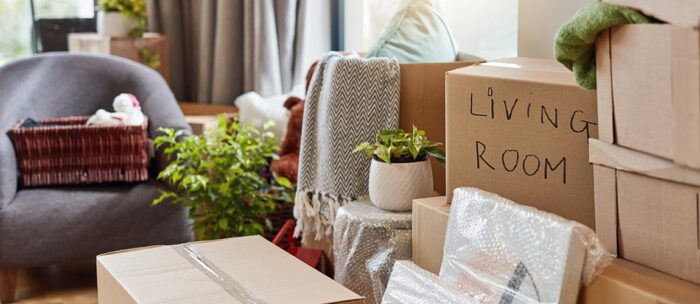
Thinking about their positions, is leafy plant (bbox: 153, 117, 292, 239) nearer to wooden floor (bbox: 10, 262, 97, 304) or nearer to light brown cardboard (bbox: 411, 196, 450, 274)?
wooden floor (bbox: 10, 262, 97, 304)

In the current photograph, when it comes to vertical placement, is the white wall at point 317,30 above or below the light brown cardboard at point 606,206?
above

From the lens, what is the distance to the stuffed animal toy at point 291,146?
293 cm

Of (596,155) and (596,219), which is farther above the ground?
(596,155)

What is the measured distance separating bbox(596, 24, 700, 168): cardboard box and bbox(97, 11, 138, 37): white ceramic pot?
3037mm

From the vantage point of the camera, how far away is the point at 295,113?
2951mm

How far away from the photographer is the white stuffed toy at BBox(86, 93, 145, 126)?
123 inches

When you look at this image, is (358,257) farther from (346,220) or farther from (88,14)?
(88,14)

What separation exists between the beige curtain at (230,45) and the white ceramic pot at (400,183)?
163cm

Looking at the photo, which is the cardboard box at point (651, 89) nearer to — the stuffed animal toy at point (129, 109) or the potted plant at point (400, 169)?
the potted plant at point (400, 169)

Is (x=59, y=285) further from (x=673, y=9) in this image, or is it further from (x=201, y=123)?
(x=673, y=9)

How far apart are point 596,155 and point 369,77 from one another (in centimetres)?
95

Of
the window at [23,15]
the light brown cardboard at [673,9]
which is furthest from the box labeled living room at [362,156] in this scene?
the window at [23,15]

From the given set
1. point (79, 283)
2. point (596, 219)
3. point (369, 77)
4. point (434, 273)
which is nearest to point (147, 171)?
point (79, 283)

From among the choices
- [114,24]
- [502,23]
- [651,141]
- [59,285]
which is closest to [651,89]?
[651,141]
